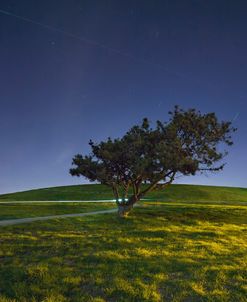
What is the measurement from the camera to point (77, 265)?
1617cm

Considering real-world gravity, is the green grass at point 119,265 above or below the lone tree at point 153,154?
below

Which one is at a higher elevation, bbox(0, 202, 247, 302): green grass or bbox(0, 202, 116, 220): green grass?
bbox(0, 202, 116, 220): green grass

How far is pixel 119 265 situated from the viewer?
16.4m

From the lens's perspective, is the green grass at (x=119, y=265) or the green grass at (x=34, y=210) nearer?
the green grass at (x=119, y=265)

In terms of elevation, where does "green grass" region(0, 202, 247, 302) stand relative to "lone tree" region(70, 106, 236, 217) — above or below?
below

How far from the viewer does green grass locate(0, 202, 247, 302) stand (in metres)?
12.6

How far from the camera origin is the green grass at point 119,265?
1256cm

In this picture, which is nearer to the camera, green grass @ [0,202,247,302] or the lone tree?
green grass @ [0,202,247,302]

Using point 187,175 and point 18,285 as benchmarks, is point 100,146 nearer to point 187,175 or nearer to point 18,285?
point 187,175

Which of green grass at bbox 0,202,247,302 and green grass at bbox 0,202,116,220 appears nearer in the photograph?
green grass at bbox 0,202,247,302

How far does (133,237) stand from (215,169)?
17888 mm

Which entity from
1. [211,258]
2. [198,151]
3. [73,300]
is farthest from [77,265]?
[198,151]

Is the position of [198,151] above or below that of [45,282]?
above

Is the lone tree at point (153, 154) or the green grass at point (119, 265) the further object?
the lone tree at point (153, 154)
